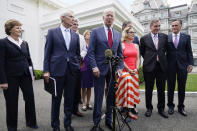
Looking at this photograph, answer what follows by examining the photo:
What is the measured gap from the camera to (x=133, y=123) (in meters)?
2.98

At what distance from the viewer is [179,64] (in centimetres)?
350

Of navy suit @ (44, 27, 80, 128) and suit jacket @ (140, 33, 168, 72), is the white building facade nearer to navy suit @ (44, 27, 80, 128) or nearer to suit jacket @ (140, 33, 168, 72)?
suit jacket @ (140, 33, 168, 72)

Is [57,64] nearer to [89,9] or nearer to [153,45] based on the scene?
[153,45]

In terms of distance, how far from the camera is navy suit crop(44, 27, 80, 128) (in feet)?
8.16

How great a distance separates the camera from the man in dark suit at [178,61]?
Result: 11.5 feet

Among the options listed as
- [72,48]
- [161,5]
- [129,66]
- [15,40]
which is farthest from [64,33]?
[161,5]

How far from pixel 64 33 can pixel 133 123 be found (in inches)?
92.4

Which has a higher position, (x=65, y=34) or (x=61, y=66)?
(x=65, y=34)

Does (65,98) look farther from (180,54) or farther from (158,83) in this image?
(180,54)

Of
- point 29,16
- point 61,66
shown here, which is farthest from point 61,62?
point 29,16

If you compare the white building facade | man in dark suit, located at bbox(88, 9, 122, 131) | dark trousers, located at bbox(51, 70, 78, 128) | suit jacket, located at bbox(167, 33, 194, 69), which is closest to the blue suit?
man in dark suit, located at bbox(88, 9, 122, 131)

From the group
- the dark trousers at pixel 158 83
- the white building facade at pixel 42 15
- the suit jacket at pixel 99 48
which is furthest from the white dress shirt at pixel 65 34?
the white building facade at pixel 42 15

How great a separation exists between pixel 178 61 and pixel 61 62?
9.45ft

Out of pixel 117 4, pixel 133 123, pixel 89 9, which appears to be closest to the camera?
pixel 133 123
